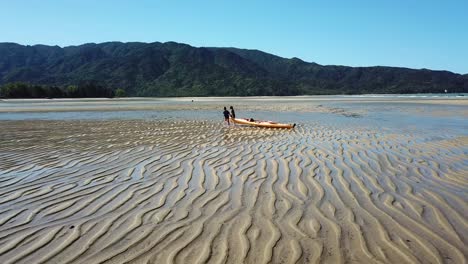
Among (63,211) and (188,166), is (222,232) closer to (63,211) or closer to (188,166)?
(63,211)

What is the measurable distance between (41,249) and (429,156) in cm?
1026

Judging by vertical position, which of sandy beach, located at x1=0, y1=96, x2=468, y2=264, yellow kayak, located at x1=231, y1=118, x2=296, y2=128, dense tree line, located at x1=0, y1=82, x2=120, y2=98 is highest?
sandy beach, located at x1=0, y1=96, x2=468, y2=264

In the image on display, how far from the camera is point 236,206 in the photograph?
6617 mm

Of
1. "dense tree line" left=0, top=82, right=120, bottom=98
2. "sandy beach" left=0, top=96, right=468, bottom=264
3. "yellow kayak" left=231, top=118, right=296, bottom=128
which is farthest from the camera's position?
"dense tree line" left=0, top=82, right=120, bottom=98

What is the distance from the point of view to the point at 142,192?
7594 millimetres

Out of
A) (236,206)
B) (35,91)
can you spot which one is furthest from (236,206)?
(35,91)

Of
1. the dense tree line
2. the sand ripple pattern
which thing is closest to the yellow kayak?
the sand ripple pattern

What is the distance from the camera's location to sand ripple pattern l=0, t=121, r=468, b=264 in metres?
4.76

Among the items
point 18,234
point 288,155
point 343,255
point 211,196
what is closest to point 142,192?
point 211,196

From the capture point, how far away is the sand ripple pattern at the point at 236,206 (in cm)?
476

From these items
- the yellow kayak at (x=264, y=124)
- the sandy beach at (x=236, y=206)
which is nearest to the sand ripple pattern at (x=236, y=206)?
the sandy beach at (x=236, y=206)

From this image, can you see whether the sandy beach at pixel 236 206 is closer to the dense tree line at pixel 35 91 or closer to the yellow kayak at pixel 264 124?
the yellow kayak at pixel 264 124

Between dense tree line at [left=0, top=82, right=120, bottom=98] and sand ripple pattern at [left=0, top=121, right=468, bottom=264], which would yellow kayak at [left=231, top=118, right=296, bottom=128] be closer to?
sand ripple pattern at [left=0, top=121, right=468, bottom=264]

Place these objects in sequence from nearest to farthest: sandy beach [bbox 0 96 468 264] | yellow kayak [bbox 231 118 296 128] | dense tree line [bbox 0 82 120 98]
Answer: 1. sandy beach [bbox 0 96 468 264]
2. yellow kayak [bbox 231 118 296 128]
3. dense tree line [bbox 0 82 120 98]
